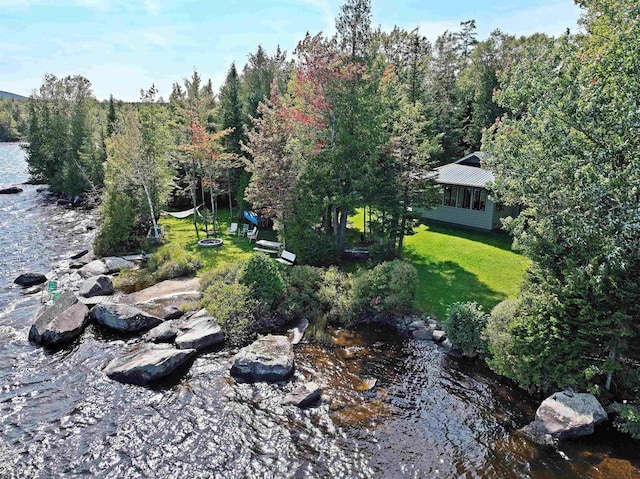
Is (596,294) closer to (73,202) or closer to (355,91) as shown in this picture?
(355,91)

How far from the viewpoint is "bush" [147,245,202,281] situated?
20969 mm

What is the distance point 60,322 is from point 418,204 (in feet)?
55.5

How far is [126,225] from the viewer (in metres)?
25.4

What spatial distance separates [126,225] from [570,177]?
23701mm

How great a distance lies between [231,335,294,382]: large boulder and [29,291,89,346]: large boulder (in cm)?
669

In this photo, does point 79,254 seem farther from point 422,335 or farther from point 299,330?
point 422,335

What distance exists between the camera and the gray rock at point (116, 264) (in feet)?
72.8

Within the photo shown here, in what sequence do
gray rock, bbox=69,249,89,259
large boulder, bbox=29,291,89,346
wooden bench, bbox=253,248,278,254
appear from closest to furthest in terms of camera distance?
large boulder, bbox=29,291,89,346
wooden bench, bbox=253,248,278,254
gray rock, bbox=69,249,89,259

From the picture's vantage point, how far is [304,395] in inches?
469

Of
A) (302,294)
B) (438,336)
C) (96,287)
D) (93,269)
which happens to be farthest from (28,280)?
(438,336)

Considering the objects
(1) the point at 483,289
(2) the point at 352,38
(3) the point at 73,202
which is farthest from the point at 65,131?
(1) the point at 483,289

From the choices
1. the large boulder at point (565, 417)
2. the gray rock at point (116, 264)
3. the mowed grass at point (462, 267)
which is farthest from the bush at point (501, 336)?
the gray rock at point (116, 264)

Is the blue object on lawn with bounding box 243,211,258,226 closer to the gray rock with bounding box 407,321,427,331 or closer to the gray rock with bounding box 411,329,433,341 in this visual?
the gray rock with bounding box 407,321,427,331

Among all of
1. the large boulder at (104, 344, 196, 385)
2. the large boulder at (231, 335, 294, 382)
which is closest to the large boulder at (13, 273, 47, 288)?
the large boulder at (104, 344, 196, 385)
